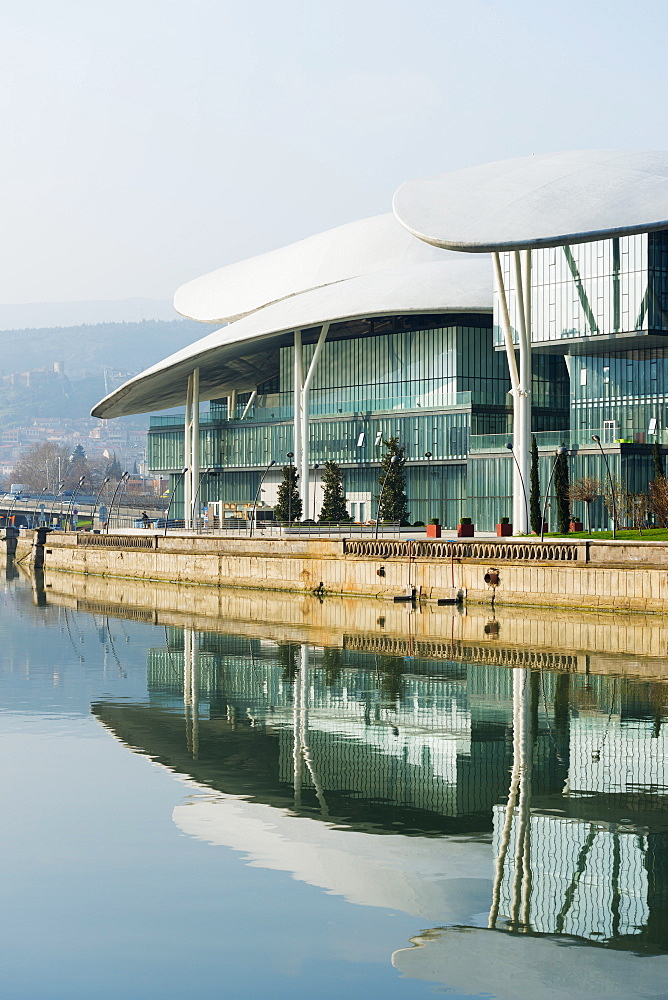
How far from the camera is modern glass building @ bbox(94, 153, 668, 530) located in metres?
67.4

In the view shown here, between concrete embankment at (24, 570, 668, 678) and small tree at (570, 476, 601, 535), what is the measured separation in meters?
12.2

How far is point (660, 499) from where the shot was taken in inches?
2351

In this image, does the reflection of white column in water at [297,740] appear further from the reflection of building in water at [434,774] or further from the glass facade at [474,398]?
the glass facade at [474,398]

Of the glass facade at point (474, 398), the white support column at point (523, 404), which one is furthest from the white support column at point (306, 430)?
the white support column at point (523, 404)

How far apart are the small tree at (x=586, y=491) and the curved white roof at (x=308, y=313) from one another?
68.2 ft

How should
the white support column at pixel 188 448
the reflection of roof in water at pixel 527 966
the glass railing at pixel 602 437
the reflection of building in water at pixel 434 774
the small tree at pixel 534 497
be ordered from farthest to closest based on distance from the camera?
the white support column at pixel 188 448, the glass railing at pixel 602 437, the small tree at pixel 534 497, the reflection of building in water at pixel 434 774, the reflection of roof in water at pixel 527 966

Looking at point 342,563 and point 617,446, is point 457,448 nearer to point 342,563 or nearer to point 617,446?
point 617,446

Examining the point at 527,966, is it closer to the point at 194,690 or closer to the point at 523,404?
the point at 194,690

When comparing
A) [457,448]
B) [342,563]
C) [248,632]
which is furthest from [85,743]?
[457,448]

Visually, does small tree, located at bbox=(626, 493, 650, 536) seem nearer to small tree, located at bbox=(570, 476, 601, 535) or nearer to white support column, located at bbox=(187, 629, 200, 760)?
small tree, located at bbox=(570, 476, 601, 535)

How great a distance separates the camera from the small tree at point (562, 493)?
2549 inches

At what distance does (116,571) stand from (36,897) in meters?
73.4

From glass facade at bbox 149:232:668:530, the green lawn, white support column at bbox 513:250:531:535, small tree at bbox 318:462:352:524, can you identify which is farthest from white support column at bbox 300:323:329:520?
the green lawn

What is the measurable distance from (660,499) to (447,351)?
31530mm
